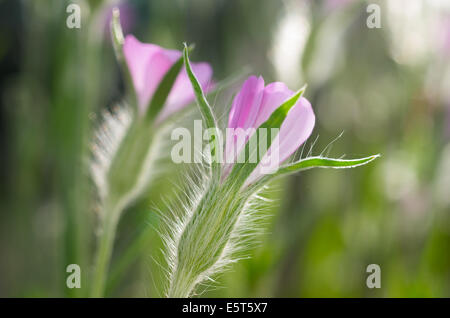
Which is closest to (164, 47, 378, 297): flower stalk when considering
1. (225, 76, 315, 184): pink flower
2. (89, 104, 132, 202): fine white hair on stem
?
(225, 76, 315, 184): pink flower

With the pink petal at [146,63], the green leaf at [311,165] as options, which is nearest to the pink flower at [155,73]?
the pink petal at [146,63]

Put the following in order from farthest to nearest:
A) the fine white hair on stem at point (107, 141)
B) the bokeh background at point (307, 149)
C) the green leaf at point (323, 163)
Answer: the bokeh background at point (307, 149) → the fine white hair on stem at point (107, 141) → the green leaf at point (323, 163)

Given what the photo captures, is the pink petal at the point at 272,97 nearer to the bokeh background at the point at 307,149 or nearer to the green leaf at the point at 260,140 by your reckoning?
the green leaf at the point at 260,140

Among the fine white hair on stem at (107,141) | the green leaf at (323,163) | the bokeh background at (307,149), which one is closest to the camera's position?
the green leaf at (323,163)

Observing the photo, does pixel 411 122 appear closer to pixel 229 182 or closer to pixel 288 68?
pixel 288 68

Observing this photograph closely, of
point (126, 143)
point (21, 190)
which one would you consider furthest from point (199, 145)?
point (21, 190)

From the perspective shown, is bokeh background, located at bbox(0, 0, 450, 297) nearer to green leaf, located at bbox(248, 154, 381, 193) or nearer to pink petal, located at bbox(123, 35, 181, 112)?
pink petal, located at bbox(123, 35, 181, 112)
